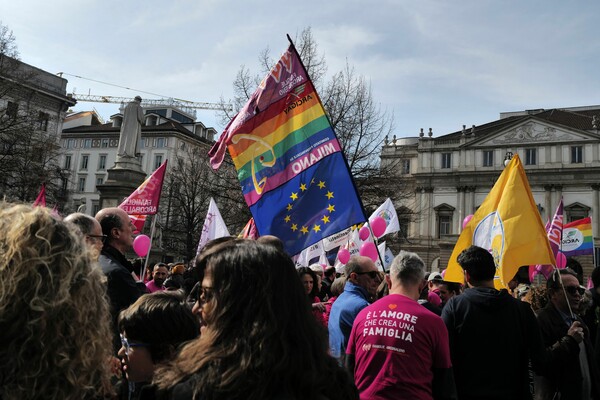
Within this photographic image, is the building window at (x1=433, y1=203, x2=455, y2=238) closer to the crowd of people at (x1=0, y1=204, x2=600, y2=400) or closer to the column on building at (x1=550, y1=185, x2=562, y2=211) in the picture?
the column on building at (x1=550, y1=185, x2=562, y2=211)

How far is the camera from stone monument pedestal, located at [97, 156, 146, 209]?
17.3m

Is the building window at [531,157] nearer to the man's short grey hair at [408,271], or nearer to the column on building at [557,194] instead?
the column on building at [557,194]

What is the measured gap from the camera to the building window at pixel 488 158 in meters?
62.7

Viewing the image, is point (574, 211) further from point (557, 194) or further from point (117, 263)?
point (117, 263)

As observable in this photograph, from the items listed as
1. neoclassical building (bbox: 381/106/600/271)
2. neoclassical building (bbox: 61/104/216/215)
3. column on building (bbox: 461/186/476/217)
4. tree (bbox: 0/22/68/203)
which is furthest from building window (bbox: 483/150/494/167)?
tree (bbox: 0/22/68/203)

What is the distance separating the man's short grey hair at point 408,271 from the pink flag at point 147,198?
8.53m

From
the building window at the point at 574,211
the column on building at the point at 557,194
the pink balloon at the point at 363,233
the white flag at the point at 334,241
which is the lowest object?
the white flag at the point at 334,241

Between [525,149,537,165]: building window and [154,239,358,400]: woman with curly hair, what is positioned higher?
[525,149,537,165]: building window

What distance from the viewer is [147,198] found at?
12273 millimetres

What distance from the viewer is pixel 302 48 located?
2481 centimetres

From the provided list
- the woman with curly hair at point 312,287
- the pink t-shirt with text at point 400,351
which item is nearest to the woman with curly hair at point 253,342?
the pink t-shirt with text at point 400,351

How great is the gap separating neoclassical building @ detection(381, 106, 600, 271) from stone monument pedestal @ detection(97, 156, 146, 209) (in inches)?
1619

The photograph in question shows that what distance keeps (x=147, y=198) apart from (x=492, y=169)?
183 feet

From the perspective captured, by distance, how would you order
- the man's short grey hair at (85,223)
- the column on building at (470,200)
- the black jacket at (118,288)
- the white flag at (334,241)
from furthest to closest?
the column on building at (470,200) → the white flag at (334,241) → the man's short grey hair at (85,223) → the black jacket at (118,288)
